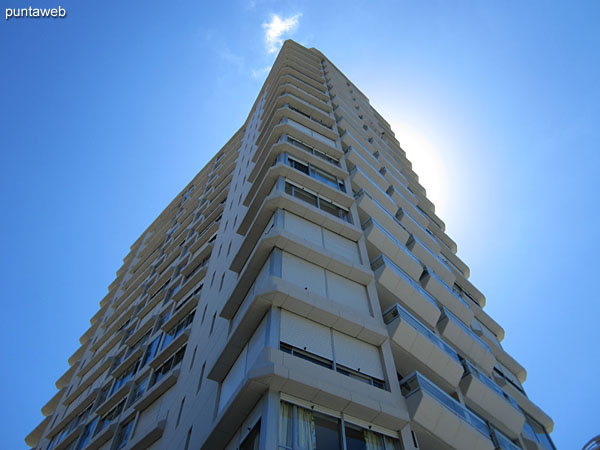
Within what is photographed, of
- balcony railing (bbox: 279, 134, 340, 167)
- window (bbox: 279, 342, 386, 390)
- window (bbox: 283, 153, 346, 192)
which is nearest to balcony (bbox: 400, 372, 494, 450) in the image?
window (bbox: 279, 342, 386, 390)

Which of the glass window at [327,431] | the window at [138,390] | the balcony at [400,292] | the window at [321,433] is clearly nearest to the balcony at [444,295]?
the balcony at [400,292]

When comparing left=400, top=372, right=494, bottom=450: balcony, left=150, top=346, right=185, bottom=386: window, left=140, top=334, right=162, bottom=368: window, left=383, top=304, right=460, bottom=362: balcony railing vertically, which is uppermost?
left=140, top=334, right=162, bottom=368: window

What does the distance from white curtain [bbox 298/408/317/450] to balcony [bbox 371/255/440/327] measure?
291 inches

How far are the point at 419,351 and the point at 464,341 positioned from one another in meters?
6.27

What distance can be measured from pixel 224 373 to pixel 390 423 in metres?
5.83

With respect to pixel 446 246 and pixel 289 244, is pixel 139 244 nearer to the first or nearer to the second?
pixel 446 246

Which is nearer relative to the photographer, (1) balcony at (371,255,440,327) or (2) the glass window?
(2) the glass window

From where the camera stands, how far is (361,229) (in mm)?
20250

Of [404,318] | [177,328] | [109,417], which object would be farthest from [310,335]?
[109,417]

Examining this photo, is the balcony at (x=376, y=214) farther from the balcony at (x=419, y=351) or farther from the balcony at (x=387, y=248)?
the balcony at (x=419, y=351)

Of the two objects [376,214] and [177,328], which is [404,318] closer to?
[376,214]

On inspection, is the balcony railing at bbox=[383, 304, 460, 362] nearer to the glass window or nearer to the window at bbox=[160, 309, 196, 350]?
the glass window

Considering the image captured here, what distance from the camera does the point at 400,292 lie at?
1877 cm

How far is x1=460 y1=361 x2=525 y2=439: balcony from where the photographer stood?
60.4ft
